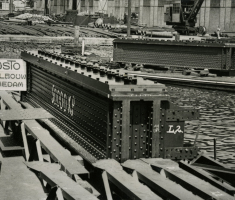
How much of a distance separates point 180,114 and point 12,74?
3883 millimetres

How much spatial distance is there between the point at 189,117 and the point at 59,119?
3.80 meters

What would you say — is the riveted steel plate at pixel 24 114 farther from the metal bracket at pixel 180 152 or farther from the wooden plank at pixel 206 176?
the wooden plank at pixel 206 176

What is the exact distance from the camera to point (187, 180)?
6707 millimetres

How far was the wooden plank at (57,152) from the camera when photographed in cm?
753

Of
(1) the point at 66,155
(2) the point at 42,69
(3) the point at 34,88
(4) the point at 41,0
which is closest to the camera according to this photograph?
(1) the point at 66,155

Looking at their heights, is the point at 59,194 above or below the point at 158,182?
below

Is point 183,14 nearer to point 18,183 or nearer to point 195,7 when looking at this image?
point 195,7

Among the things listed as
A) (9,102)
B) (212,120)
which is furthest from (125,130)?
(212,120)

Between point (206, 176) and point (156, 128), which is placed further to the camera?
point (156, 128)

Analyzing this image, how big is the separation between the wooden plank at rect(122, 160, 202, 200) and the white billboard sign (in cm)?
361

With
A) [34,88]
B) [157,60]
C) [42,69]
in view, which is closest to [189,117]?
[42,69]

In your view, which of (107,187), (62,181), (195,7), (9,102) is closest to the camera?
(62,181)

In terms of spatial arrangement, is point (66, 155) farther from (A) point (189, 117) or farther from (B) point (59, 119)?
(B) point (59, 119)

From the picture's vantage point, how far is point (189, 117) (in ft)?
27.4
